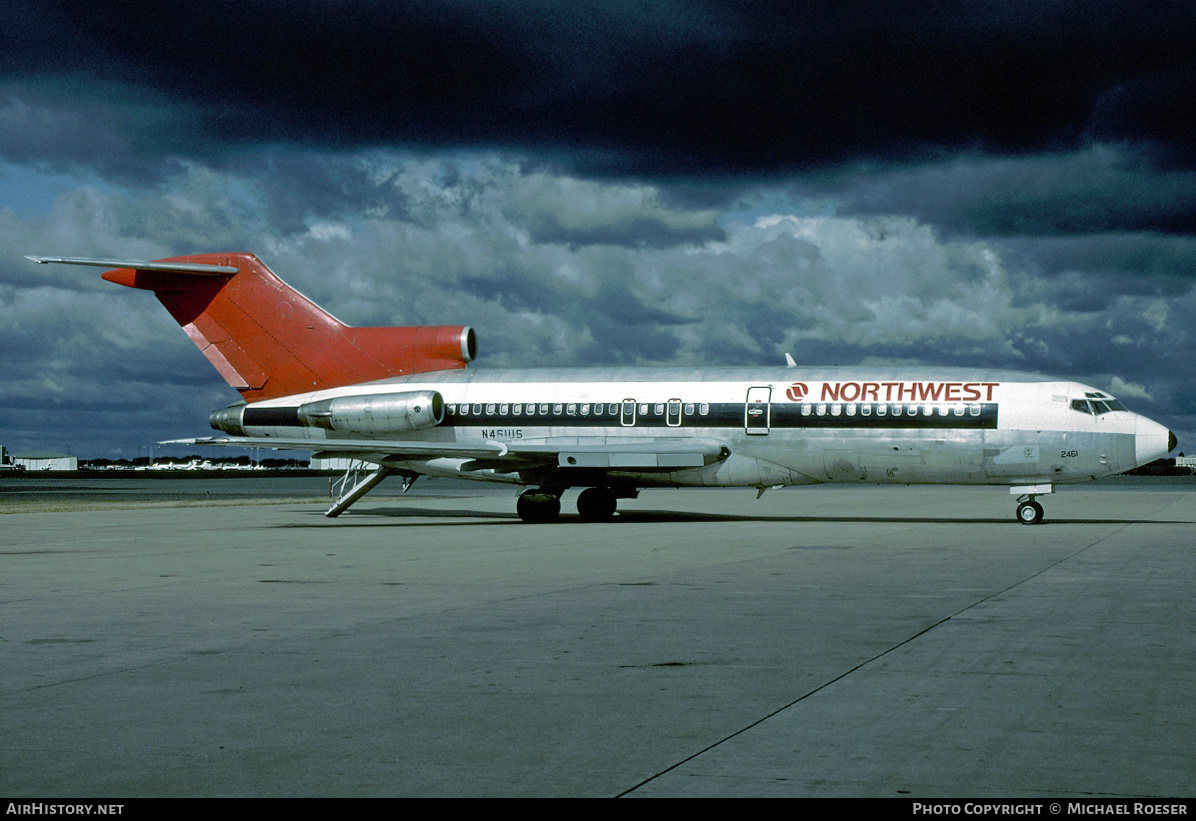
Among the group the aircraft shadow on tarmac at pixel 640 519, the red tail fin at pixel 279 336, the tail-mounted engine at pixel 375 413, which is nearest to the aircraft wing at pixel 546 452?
the tail-mounted engine at pixel 375 413

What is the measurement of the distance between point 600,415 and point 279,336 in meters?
10.0

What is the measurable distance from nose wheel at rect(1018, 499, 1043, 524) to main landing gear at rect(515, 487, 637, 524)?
10072 millimetres

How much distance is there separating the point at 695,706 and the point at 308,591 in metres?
7.92

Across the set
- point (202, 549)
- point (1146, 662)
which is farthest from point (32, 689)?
point (202, 549)

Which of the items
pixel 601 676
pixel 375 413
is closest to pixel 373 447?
pixel 375 413

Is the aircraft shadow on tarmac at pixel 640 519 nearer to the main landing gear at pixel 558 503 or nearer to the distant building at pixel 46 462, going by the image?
the main landing gear at pixel 558 503

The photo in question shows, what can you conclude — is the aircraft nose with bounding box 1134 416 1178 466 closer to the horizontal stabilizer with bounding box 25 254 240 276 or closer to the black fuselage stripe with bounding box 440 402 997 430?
the black fuselage stripe with bounding box 440 402 997 430

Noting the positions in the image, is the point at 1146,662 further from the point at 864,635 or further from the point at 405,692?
the point at 405,692

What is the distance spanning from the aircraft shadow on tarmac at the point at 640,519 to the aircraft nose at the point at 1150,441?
2.69 metres

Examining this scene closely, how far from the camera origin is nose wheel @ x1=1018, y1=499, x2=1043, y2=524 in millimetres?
27812

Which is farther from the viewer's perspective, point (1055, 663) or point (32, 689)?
point (1055, 663)

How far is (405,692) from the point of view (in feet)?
25.5
